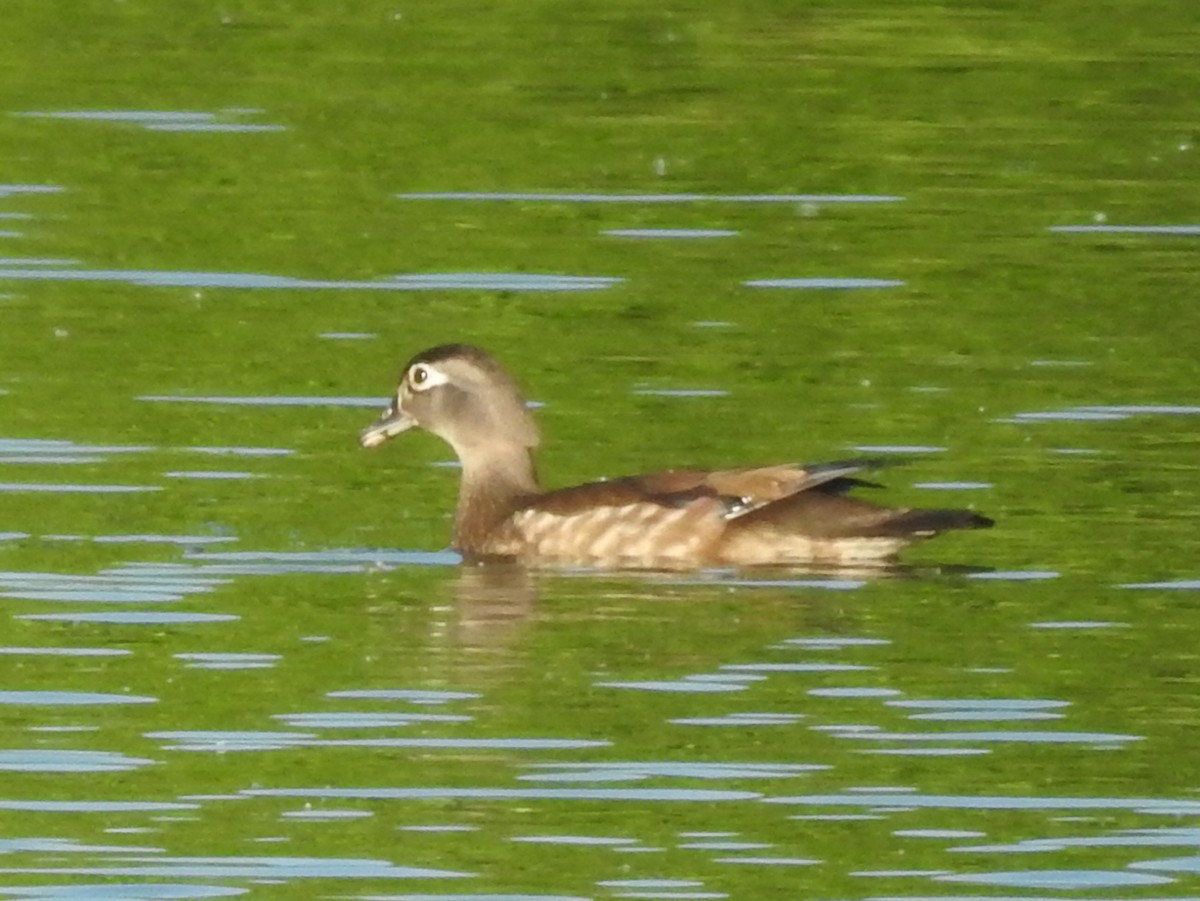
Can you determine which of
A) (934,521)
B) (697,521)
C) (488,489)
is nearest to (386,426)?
(488,489)

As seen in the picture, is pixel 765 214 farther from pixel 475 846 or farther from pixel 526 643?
pixel 475 846

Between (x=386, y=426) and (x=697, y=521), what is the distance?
6.01 ft

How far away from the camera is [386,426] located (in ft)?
52.4

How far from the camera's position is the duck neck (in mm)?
15344

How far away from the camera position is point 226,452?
626 inches

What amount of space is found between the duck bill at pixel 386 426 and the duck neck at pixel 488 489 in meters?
0.26

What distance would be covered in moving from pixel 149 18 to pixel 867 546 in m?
13.8

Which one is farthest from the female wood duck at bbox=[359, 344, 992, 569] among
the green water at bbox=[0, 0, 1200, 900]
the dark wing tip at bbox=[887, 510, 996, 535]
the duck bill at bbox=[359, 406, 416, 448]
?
the duck bill at bbox=[359, 406, 416, 448]

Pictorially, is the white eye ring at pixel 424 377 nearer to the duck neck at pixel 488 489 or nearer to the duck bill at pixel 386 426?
the duck bill at pixel 386 426

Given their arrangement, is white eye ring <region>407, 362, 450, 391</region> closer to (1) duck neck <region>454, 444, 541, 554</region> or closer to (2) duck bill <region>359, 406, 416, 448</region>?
(2) duck bill <region>359, 406, 416, 448</region>

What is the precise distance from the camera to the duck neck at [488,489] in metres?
15.3

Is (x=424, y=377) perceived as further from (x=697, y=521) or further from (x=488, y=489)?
(x=697, y=521)

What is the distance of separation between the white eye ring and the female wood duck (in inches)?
19.7

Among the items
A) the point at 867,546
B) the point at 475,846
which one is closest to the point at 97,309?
the point at 867,546
